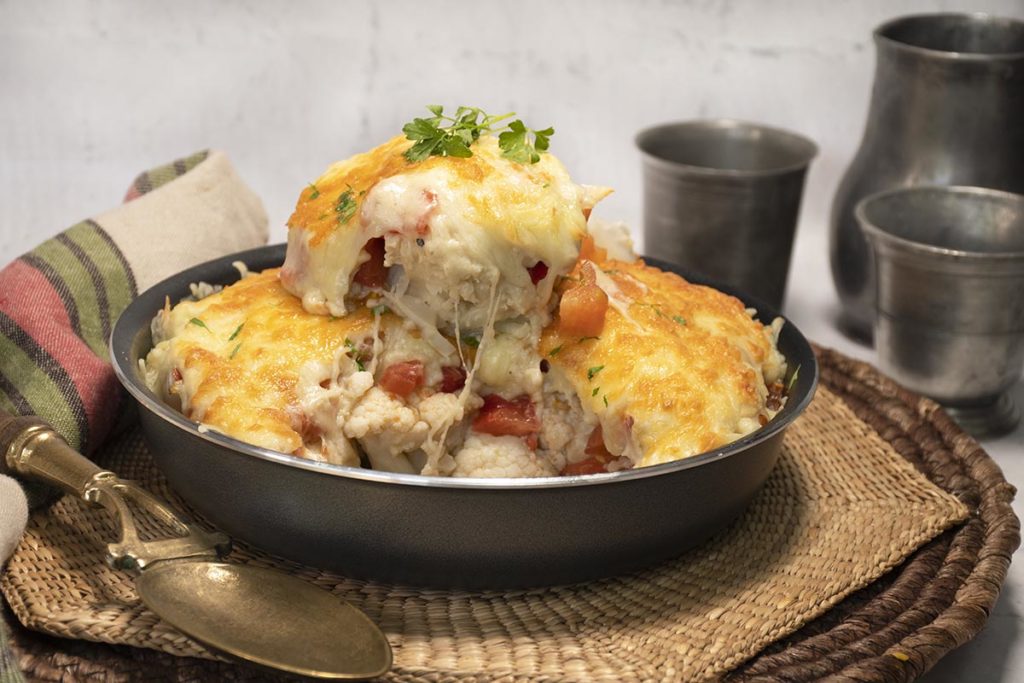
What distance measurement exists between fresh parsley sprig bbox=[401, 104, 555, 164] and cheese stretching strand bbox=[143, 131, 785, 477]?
0.10ft

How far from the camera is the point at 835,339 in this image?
16.3ft

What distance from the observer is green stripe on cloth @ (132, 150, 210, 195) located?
416 cm

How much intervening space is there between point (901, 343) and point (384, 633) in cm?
218

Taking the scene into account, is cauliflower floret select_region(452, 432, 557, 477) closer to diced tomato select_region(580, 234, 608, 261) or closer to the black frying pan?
the black frying pan

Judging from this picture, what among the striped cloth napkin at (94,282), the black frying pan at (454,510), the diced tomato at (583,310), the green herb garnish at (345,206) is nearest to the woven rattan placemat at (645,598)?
the black frying pan at (454,510)

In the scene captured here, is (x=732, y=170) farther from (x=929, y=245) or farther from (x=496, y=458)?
(x=496, y=458)

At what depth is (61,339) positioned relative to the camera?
321 cm

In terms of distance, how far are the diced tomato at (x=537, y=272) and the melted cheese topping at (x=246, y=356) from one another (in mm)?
381

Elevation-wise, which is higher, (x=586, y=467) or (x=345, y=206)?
(x=345, y=206)

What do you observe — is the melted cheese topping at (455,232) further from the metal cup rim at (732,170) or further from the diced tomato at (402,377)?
the metal cup rim at (732,170)

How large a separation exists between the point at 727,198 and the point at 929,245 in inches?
32.8

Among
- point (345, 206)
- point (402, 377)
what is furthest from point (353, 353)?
point (345, 206)

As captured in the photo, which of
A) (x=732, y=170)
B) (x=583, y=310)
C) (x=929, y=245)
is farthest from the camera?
(x=732, y=170)

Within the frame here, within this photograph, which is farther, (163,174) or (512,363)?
(163,174)
